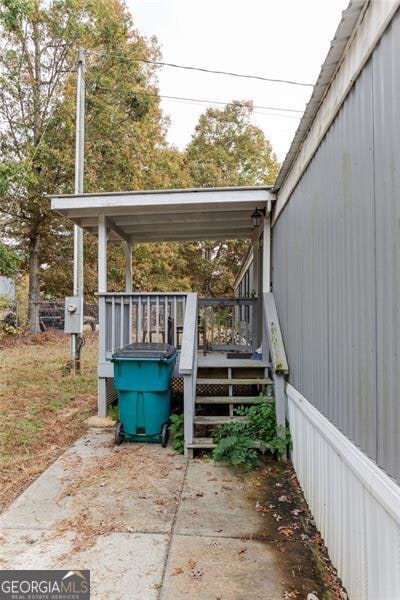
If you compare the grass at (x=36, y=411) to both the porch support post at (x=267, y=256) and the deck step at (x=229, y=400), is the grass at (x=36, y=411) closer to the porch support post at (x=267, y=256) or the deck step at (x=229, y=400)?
the deck step at (x=229, y=400)

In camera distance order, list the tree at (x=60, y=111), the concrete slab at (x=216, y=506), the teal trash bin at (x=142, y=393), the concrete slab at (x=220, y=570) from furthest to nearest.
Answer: the tree at (x=60, y=111), the teal trash bin at (x=142, y=393), the concrete slab at (x=216, y=506), the concrete slab at (x=220, y=570)

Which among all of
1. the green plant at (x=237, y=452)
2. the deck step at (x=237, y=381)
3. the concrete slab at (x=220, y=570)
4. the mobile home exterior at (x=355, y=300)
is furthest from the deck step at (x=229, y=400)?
the concrete slab at (x=220, y=570)

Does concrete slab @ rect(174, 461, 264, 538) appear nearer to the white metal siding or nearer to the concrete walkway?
the concrete walkway

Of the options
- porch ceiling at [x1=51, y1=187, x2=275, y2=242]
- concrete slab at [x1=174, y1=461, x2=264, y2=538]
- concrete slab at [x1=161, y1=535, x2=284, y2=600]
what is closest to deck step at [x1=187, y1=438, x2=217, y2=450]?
concrete slab at [x1=174, y1=461, x2=264, y2=538]

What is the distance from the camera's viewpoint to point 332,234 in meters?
2.39

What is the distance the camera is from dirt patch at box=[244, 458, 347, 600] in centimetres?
207

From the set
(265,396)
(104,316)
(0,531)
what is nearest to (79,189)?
(104,316)

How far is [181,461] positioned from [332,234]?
2.58m

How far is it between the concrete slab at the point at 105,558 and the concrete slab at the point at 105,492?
12cm

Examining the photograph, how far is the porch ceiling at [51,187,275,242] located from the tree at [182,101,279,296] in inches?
524

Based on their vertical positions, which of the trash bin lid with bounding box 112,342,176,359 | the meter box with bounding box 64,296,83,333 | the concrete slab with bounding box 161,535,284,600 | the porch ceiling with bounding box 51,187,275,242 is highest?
the porch ceiling with bounding box 51,187,275,242

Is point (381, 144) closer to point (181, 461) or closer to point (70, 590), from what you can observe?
point (70, 590)

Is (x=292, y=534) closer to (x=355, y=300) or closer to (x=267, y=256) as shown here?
(x=355, y=300)

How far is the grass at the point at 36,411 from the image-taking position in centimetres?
360
